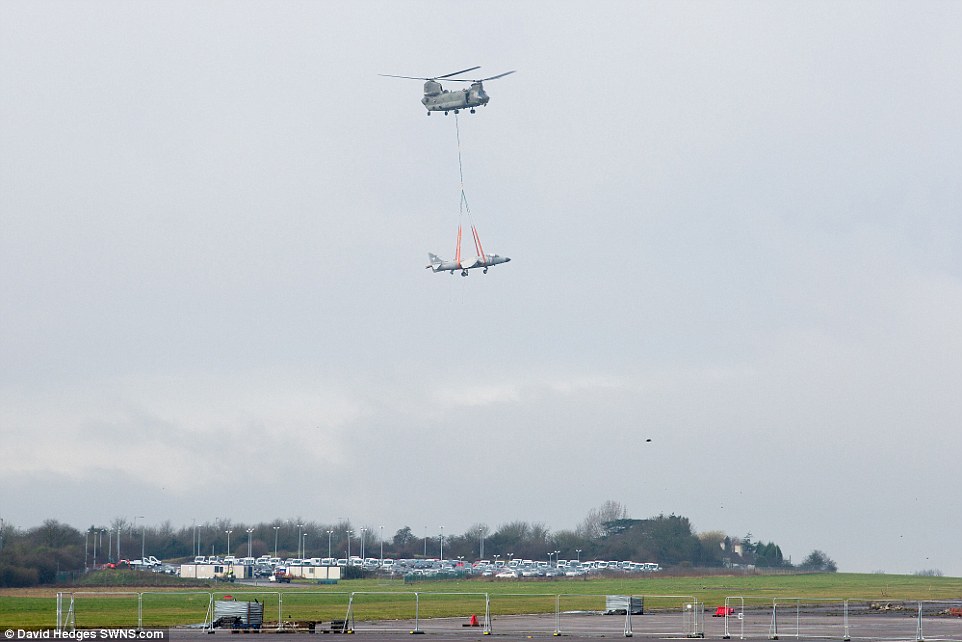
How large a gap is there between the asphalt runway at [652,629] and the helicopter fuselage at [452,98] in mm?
27289

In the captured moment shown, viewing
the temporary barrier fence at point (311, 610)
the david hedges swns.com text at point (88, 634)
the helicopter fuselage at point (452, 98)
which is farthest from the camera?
the helicopter fuselage at point (452, 98)

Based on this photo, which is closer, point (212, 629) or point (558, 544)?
point (212, 629)

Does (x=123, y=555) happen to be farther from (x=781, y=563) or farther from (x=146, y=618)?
(x=146, y=618)

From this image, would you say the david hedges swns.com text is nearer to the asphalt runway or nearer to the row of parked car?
the asphalt runway

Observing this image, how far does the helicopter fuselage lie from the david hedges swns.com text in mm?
33920

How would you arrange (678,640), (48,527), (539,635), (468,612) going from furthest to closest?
(48,527)
(468,612)
(539,635)
(678,640)

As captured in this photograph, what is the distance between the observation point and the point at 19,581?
10931 cm

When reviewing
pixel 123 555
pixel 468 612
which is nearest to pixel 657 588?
pixel 468 612

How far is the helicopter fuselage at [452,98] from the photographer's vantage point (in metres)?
65.4

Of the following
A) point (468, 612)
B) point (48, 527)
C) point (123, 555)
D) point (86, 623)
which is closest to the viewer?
point (86, 623)

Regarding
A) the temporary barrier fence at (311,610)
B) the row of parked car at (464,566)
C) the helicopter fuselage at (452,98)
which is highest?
the helicopter fuselage at (452,98)

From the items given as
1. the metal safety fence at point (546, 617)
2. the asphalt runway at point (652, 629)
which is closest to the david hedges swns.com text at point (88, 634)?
the metal safety fence at point (546, 617)

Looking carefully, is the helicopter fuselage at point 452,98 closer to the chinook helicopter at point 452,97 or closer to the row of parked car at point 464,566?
the chinook helicopter at point 452,97

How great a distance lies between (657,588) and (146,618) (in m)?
68.2
